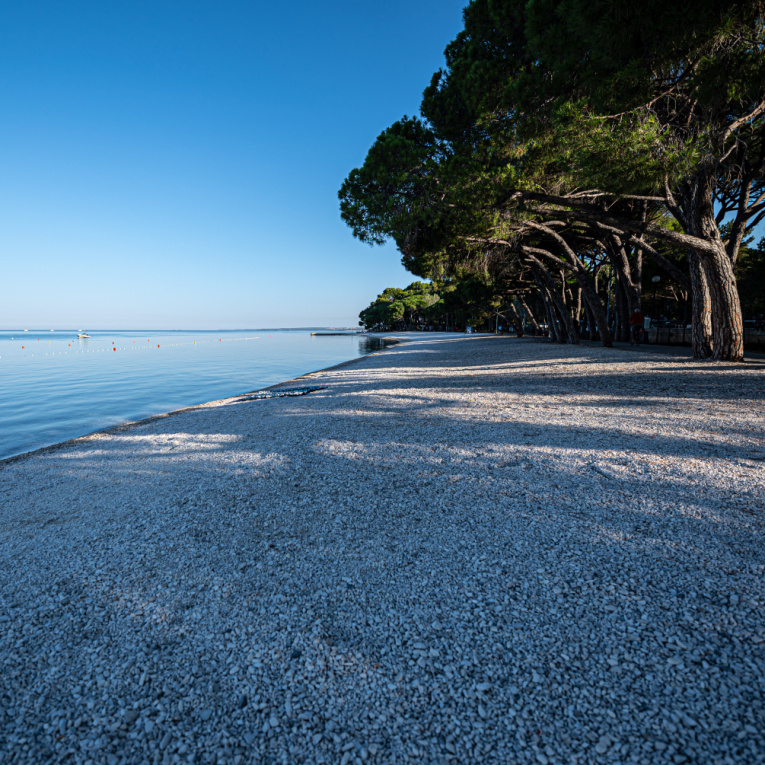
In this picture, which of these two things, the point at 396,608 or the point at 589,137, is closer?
the point at 396,608

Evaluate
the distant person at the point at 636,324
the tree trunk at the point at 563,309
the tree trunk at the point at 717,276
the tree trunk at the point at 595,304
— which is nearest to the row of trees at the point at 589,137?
Result: the tree trunk at the point at 717,276

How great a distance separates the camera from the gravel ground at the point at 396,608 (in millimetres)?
1527

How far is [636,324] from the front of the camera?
18469 millimetres

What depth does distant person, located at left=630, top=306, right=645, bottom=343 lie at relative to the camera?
17984 mm

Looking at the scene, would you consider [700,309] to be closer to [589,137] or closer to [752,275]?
[589,137]

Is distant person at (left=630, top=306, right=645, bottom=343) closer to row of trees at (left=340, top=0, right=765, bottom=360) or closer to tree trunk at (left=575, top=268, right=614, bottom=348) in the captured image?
tree trunk at (left=575, top=268, right=614, bottom=348)

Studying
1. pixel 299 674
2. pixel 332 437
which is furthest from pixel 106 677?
pixel 332 437

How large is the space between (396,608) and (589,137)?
8.64 m

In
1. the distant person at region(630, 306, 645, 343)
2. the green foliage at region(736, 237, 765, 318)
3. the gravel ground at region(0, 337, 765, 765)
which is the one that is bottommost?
the gravel ground at region(0, 337, 765, 765)

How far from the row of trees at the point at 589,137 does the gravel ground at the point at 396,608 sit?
571 cm

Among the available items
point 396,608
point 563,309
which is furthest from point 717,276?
point 563,309

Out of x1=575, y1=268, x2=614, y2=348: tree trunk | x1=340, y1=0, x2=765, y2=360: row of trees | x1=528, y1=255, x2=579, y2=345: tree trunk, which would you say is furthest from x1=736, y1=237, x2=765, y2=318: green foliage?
x1=340, y1=0, x2=765, y2=360: row of trees

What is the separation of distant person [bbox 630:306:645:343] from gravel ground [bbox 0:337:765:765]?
15283mm

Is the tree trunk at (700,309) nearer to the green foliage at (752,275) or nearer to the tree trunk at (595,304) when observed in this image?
the tree trunk at (595,304)
